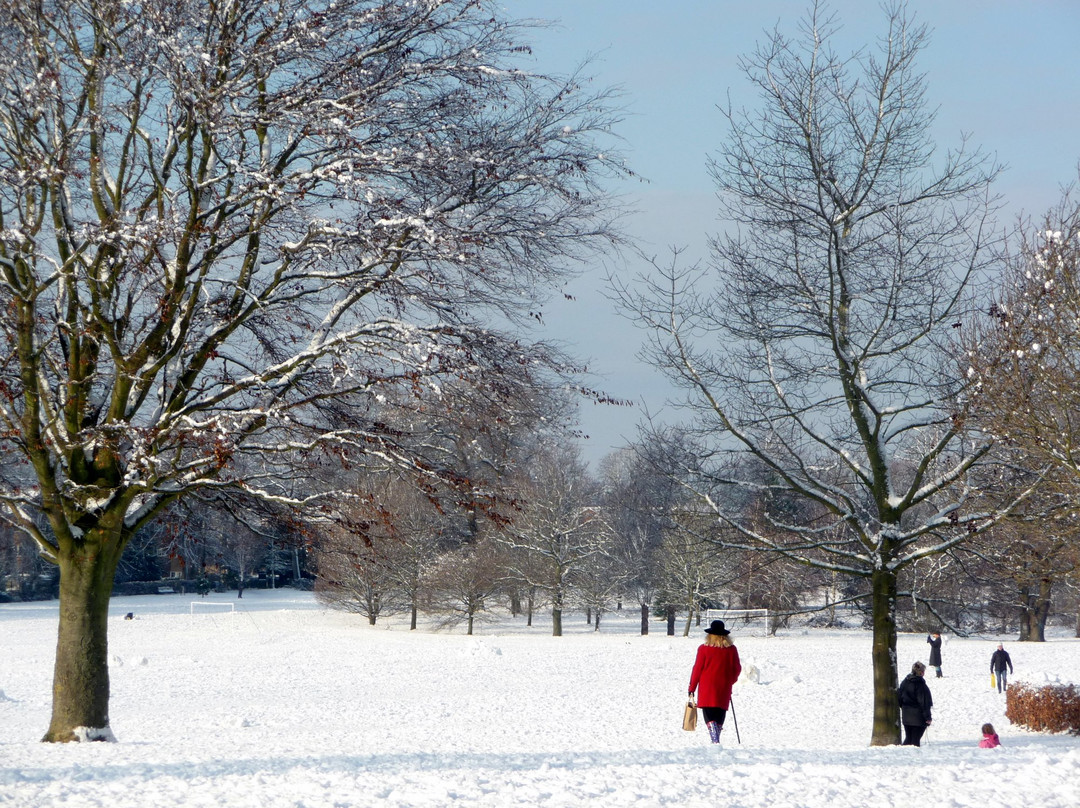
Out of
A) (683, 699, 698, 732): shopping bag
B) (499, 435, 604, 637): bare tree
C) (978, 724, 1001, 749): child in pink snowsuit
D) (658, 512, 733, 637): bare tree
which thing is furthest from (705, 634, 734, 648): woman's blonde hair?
(499, 435, 604, 637): bare tree

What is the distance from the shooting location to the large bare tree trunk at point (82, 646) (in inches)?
388

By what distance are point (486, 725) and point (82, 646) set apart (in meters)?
8.44

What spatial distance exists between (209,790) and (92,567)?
14.3 ft

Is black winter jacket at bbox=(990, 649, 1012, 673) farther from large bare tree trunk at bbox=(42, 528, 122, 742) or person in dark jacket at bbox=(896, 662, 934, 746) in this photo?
large bare tree trunk at bbox=(42, 528, 122, 742)

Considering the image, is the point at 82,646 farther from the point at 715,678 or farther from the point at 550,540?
the point at 550,540

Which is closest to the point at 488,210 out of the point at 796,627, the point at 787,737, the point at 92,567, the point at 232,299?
the point at 232,299

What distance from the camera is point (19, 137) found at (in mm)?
9484

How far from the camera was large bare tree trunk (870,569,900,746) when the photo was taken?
1229 centimetres

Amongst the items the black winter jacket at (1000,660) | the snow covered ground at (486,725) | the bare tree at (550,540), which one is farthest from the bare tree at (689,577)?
the black winter jacket at (1000,660)

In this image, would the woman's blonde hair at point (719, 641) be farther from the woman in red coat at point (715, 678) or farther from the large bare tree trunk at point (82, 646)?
the large bare tree trunk at point (82, 646)

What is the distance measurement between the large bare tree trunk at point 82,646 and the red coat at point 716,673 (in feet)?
20.4

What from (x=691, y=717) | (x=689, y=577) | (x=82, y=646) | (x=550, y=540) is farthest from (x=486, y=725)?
(x=550, y=540)

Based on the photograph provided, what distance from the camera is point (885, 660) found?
12375mm

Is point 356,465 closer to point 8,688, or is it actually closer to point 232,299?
point 232,299
